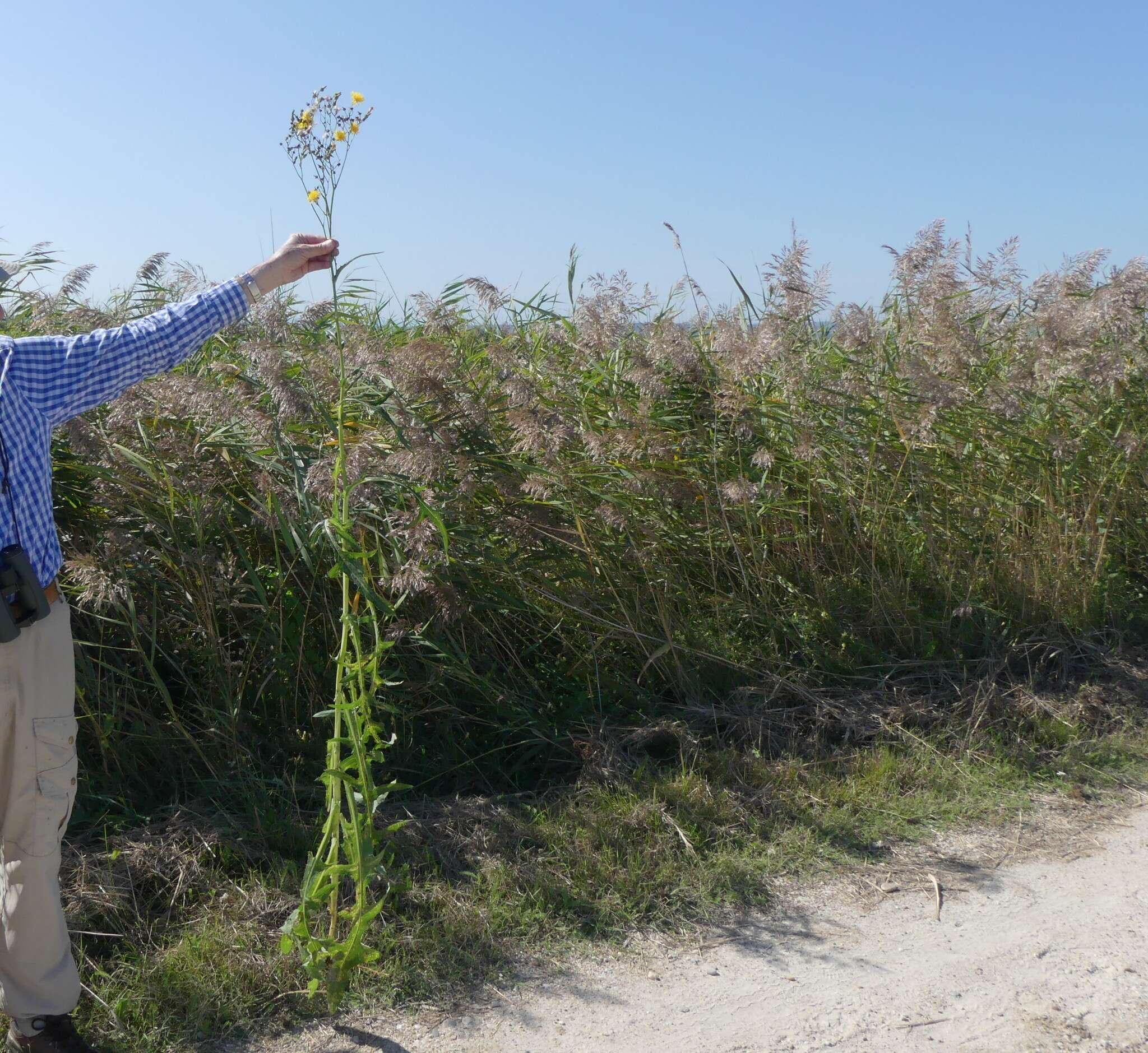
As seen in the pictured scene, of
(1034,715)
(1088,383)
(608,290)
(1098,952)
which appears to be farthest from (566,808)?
(1088,383)

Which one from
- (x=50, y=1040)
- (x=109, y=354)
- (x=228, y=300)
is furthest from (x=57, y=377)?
(x=50, y=1040)

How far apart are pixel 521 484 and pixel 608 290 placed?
4.76 feet

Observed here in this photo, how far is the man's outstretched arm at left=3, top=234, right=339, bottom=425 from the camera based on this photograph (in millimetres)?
2564

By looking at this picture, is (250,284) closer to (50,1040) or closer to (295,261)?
(295,261)

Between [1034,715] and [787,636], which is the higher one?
[787,636]

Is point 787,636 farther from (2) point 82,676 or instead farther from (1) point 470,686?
(2) point 82,676

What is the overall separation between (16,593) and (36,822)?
620 millimetres

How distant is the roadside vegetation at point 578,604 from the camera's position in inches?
127

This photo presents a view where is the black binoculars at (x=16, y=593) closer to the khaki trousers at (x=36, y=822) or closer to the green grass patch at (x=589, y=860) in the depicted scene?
the khaki trousers at (x=36, y=822)

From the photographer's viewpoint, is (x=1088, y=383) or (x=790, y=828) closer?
(x=790, y=828)

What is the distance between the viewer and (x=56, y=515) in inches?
145

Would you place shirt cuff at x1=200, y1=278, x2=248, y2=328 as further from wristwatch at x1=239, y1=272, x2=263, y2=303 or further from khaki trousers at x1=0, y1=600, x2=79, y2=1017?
khaki trousers at x1=0, y1=600, x2=79, y2=1017

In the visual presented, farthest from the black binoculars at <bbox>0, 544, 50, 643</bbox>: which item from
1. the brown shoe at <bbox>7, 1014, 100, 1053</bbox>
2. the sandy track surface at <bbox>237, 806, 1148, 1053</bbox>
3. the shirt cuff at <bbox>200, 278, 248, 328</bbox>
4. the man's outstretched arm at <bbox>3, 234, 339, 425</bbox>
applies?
the sandy track surface at <bbox>237, 806, 1148, 1053</bbox>

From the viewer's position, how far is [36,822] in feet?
8.57
